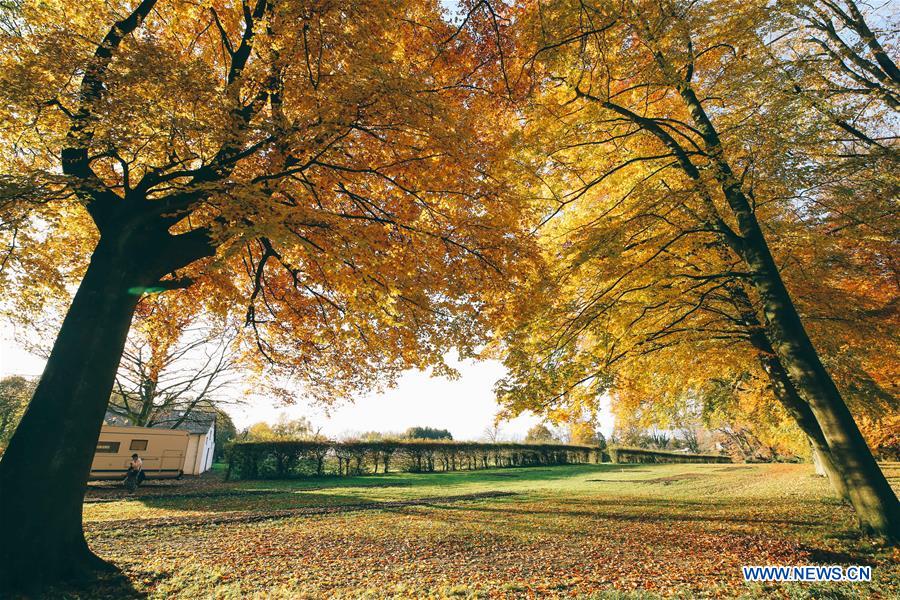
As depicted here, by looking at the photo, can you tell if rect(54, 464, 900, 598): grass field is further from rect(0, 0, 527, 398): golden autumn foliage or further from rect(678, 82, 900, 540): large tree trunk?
rect(0, 0, 527, 398): golden autumn foliage

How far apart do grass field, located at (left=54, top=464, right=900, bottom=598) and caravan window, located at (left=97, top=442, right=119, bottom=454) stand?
7691 mm

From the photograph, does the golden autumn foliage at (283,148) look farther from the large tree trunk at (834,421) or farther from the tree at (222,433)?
the tree at (222,433)

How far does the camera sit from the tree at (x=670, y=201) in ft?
21.4

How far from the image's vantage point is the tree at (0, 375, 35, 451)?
29.3 meters

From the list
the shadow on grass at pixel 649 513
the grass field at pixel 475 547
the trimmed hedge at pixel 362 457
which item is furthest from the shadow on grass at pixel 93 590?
the trimmed hedge at pixel 362 457

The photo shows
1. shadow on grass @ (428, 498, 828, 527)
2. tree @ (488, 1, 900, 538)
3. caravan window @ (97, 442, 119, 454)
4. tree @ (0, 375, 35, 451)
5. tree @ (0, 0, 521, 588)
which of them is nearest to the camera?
tree @ (0, 0, 521, 588)

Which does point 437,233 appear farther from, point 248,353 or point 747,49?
point 248,353

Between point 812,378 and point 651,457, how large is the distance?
135 ft

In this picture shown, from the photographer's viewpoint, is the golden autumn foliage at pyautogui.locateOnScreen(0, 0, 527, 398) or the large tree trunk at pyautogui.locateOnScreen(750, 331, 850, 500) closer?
the golden autumn foliage at pyautogui.locateOnScreen(0, 0, 527, 398)

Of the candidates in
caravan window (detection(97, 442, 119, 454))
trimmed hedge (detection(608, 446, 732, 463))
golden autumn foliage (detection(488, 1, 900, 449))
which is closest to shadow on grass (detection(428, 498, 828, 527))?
golden autumn foliage (detection(488, 1, 900, 449))

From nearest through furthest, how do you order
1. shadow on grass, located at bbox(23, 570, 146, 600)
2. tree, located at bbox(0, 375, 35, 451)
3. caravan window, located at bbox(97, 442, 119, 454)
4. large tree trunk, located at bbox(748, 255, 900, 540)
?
shadow on grass, located at bbox(23, 570, 146, 600) → large tree trunk, located at bbox(748, 255, 900, 540) → caravan window, located at bbox(97, 442, 119, 454) → tree, located at bbox(0, 375, 35, 451)

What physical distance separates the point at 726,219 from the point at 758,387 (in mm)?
6236

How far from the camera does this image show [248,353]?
13.0 metres

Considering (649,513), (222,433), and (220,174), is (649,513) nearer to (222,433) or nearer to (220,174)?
(220,174)
